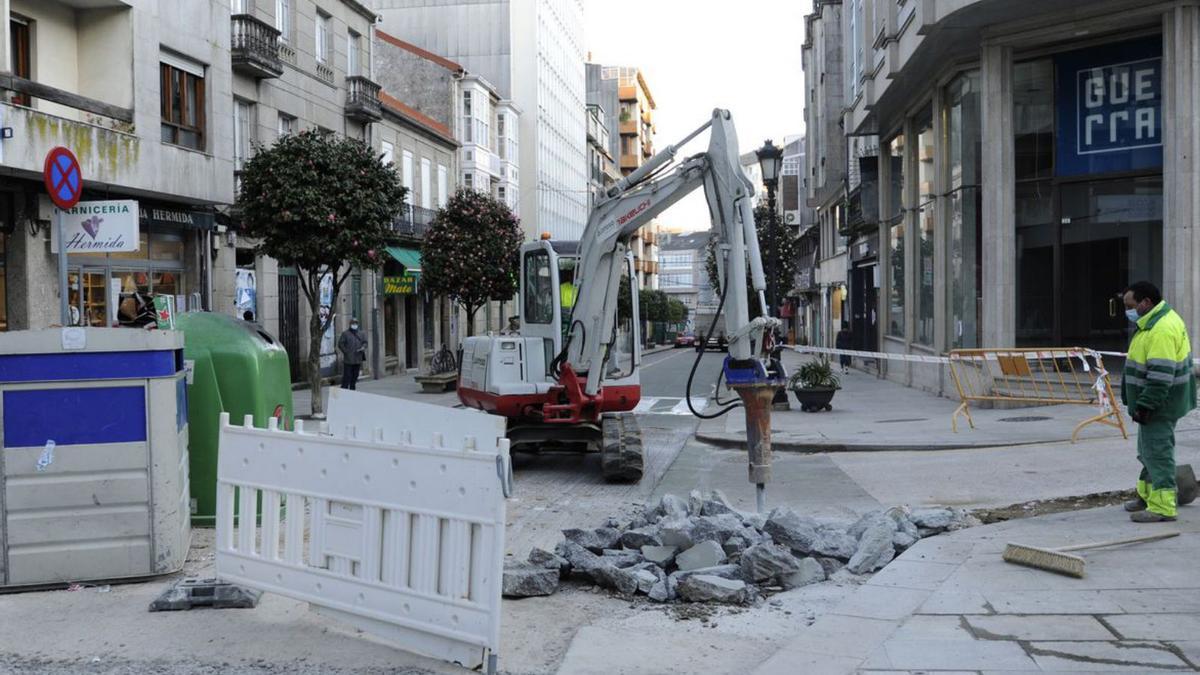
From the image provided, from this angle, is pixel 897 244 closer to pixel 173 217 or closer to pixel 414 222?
pixel 173 217

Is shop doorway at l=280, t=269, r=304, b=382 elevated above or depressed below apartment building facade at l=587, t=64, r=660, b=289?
below

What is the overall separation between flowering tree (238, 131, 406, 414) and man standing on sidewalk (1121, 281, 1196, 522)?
45.5ft

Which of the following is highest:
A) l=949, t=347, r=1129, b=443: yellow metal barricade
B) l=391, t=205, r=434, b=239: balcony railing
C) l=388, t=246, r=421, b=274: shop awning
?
l=391, t=205, r=434, b=239: balcony railing

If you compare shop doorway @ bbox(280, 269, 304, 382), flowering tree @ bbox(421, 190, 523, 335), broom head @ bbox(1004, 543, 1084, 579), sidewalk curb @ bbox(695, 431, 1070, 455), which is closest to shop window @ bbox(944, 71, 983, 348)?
sidewalk curb @ bbox(695, 431, 1070, 455)

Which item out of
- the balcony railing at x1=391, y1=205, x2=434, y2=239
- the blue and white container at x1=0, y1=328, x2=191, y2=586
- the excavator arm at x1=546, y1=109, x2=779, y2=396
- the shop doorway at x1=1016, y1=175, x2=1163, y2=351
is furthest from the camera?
the balcony railing at x1=391, y1=205, x2=434, y2=239

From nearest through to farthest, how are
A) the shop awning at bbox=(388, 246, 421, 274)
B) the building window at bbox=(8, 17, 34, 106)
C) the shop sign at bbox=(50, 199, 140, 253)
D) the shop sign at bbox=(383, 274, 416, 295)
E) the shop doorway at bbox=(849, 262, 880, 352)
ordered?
1. the shop sign at bbox=(50, 199, 140, 253)
2. the building window at bbox=(8, 17, 34, 106)
3. the shop doorway at bbox=(849, 262, 880, 352)
4. the shop sign at bbox=(383, 274, 416, 295)
5. the shop awning at bbox=(388, 246, 421, 274)

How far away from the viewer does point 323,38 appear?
30.2 m

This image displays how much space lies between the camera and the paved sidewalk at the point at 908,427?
1345cm

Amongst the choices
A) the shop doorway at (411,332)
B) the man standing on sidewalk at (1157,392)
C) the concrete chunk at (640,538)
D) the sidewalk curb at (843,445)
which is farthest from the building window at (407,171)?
the man standing on sidewalk at (1157,392)

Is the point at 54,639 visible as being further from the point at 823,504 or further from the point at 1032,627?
the point at 823,504

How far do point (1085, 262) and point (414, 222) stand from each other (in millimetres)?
24551

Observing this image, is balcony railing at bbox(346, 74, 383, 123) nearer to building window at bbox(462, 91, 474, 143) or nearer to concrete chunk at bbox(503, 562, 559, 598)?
building window at bbox(462, 91, 474, 143)

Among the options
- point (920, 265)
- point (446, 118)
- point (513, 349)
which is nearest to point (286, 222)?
point (513, 349)

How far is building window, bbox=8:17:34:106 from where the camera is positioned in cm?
1706
